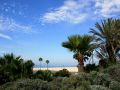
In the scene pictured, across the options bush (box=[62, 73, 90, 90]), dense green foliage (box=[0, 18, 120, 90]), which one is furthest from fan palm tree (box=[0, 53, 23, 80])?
bush (box=[62, 73, 90, 90])

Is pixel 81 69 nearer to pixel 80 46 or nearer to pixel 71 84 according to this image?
pixel 80 46

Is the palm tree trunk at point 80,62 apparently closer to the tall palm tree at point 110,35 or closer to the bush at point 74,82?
the tall palm tree at point 110,35

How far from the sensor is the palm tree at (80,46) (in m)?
33.1

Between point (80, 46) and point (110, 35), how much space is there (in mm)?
4035

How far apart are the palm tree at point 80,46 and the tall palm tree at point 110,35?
5.10 feet

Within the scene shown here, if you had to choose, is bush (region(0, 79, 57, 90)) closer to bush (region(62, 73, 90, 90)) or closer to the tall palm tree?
bush (region(62, 73, 90, 90))

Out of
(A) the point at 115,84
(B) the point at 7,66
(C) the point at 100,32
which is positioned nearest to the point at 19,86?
(A) the point at 115,84

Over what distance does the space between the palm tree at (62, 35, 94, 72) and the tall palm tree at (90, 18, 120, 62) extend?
1.55m

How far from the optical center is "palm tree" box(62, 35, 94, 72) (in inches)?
1302

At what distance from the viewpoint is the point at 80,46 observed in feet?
109

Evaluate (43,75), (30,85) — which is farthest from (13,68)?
(30,85)

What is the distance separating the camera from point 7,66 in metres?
22.8

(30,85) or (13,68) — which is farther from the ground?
(13,68)

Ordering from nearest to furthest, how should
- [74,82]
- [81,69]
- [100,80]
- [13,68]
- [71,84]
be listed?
[71,84] < [74,82] < [100,80] < [13,68] < [81,69]
